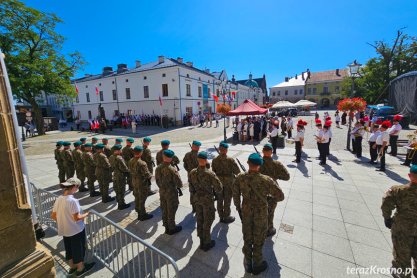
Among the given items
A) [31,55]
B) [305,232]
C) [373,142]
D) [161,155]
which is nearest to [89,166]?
[161,155]

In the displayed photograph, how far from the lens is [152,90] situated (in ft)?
104

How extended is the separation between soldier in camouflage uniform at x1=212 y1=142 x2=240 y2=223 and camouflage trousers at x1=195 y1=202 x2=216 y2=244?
98 centimetres

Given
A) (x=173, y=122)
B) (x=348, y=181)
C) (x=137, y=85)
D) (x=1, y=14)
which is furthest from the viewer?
(x=137, y=85)

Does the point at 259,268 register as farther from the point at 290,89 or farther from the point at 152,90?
the point at 290,89

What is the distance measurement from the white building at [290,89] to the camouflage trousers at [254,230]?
67617 millimetres

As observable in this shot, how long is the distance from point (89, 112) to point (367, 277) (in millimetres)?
46424

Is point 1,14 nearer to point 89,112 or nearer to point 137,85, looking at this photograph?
point 137,85

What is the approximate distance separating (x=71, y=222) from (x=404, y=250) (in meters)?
5.26

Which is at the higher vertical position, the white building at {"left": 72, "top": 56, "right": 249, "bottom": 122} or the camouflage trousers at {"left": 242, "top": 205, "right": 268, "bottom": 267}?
the white building at {"left": 72, "top": 56, "right": 249, "bottom": 122}

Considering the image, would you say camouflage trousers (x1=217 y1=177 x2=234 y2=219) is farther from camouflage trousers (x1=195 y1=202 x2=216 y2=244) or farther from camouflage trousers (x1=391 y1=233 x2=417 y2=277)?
camouflage trousers (x1=391 y1=233 x2=417 y2=277)

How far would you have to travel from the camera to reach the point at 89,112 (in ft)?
131

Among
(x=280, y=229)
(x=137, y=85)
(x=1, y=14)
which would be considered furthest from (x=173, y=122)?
(x=280, y=229)

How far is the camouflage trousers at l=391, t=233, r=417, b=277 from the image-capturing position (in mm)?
2895

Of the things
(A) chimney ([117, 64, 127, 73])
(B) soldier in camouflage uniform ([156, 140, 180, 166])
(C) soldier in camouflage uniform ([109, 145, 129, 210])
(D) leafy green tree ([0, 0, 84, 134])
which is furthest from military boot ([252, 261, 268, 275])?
(A) chimney ([117, 64, 127, 73])
